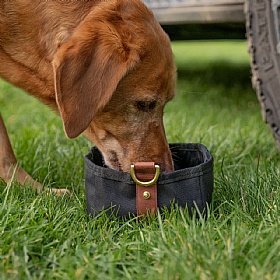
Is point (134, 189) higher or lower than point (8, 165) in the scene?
higher

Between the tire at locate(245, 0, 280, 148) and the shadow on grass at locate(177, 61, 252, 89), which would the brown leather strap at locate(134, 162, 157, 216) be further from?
the shadow on grass at locate(177, 61, 252, 89)

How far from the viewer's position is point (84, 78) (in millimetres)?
2361

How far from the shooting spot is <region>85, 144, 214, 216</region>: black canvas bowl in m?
2.35

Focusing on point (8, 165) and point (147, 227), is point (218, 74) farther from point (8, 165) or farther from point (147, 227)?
point (147, 227)

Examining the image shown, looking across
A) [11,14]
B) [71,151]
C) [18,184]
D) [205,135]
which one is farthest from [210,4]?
[18,184]

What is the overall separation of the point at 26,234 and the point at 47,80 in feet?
2.98

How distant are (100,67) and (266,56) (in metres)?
1.12

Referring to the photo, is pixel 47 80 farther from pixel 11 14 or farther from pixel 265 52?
pixel 265 52

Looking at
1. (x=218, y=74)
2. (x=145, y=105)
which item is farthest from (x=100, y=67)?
(x=218, y=74)

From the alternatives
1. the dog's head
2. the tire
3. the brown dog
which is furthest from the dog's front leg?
the tire

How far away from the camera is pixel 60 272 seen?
6.14 ft

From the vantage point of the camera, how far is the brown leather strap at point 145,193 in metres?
2.35

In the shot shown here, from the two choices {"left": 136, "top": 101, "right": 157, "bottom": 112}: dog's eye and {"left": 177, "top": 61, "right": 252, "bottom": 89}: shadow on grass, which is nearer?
{"left": 136, "top": 101, "right": 157, "bottom": 112}: dog's eye

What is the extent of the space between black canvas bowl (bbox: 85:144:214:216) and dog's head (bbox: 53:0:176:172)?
0.22 meters
